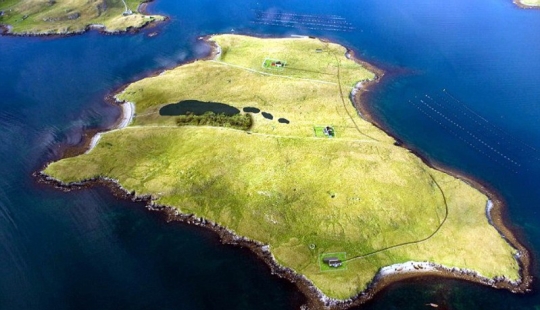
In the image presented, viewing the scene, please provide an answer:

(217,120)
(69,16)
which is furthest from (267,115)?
(69,16)

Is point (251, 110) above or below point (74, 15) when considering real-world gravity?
below

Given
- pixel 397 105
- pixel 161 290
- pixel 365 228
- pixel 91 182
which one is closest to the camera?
pixel 161 290

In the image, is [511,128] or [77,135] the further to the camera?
[511,128]

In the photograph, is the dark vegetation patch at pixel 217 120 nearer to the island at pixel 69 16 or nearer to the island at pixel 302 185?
the island at pixel 302 185

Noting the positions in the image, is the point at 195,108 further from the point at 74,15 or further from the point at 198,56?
the point at 74,15

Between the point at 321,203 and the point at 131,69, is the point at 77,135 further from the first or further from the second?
the point at 321,203

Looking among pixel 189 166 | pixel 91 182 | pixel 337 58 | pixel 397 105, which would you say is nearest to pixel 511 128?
pixel 397 105
